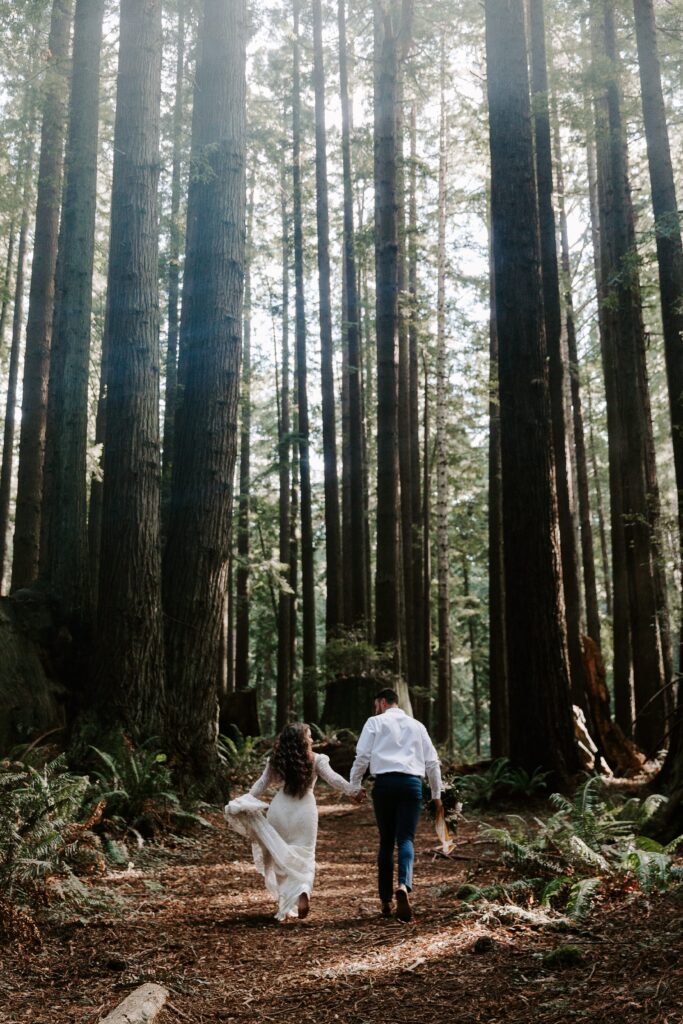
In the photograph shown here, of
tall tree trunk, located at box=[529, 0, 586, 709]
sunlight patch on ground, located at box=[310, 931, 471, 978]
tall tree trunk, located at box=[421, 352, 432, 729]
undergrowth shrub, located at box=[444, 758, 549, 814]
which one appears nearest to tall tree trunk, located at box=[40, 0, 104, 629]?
undergrowth shrub, located at box=[444, 758, 549, 814]

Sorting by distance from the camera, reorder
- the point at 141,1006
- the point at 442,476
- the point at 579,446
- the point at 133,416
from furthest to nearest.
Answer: the point at 579,446
the point at 442,476
the point at 133,416
the point at 141,1006

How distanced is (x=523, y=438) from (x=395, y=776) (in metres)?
5.76

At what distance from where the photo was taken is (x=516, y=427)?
36.5 ft

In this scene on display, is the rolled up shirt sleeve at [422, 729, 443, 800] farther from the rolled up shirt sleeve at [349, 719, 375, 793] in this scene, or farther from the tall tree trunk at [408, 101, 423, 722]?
the tall tree trunk at [408, 101, 423, 722]

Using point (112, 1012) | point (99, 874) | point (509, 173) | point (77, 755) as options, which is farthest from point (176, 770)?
point (509, 173)

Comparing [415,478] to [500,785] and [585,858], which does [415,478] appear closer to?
[500,785]

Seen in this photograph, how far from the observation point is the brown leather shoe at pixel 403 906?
5.82 m

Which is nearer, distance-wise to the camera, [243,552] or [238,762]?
[238,762]

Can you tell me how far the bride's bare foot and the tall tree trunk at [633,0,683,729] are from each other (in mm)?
8555

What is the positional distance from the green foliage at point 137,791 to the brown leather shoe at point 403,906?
316cm

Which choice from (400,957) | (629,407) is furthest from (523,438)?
(400,957)

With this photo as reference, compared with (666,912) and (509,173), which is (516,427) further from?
(666,912)

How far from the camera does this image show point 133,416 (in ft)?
32.3

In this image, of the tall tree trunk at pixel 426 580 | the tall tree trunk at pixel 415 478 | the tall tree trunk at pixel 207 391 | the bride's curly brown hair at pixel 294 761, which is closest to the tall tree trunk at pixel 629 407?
the tall tree trunk at pixel 426 580
